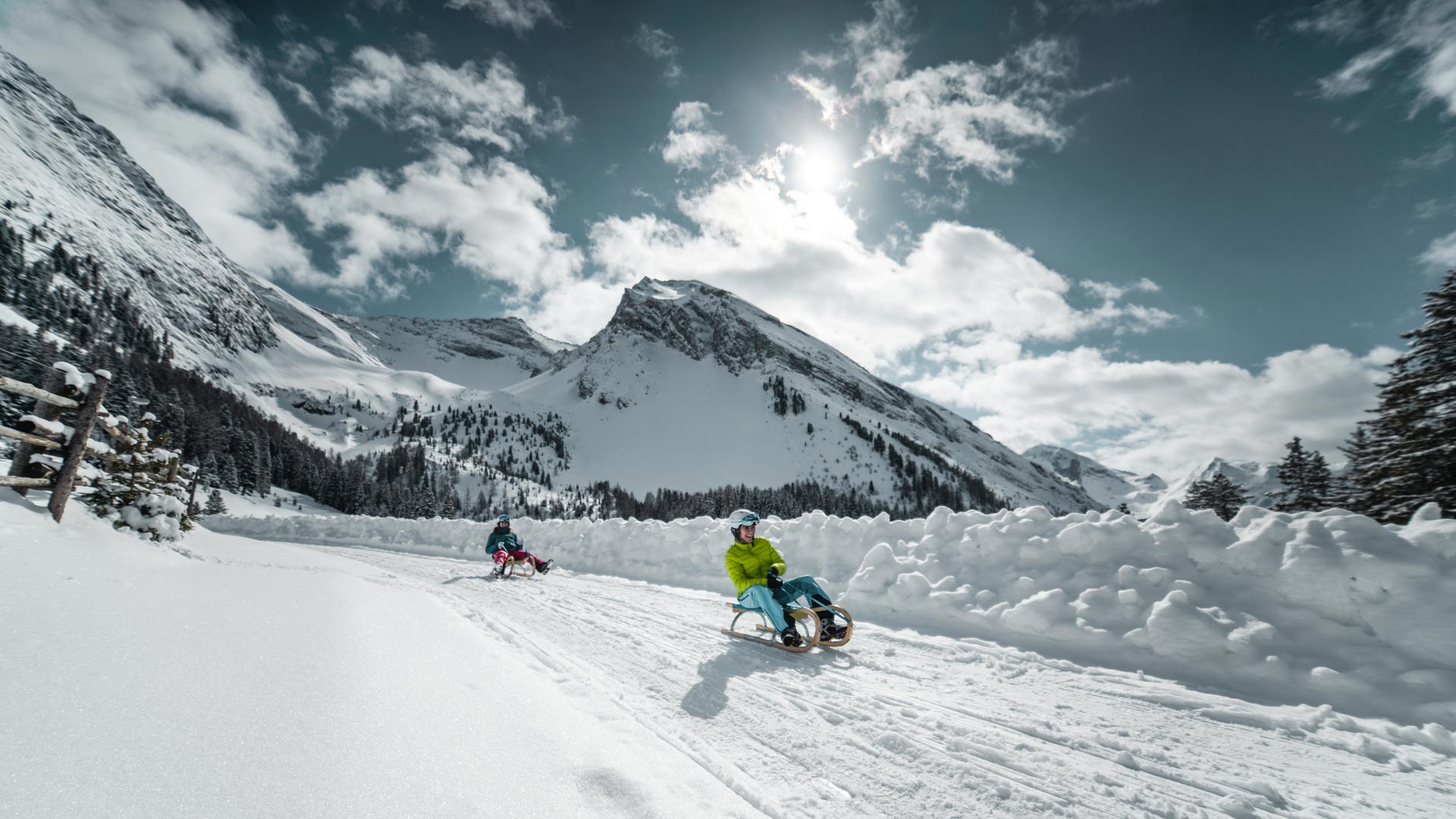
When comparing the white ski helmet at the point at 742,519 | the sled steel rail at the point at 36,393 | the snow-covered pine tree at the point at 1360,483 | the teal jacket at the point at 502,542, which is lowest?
the teal jacket at the point at 502,542

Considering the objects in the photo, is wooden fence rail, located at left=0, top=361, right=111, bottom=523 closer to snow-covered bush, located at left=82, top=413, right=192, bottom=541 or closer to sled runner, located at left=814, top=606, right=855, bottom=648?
snow-covered bush, located at left=82, top=413, right=192, bottom=541

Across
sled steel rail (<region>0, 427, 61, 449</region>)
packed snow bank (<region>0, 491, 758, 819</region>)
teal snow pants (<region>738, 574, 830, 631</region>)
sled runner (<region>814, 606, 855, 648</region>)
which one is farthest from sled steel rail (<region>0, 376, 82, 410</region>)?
sled runner (<region>814, 606, 855, 648</region>)

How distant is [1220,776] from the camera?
13.1ft

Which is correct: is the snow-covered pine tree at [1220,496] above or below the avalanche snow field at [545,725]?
above

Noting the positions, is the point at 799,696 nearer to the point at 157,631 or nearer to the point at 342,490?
the point at 157,631

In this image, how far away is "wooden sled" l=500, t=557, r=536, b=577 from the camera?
13570mm

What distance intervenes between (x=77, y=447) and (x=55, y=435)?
0.31 metres

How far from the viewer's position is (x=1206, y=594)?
641 cm

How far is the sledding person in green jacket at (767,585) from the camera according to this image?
7098 millimetres

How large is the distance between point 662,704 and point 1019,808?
2.95 meters

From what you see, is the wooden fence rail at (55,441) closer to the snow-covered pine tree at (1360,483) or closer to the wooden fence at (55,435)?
the wooden fence at (55,435)

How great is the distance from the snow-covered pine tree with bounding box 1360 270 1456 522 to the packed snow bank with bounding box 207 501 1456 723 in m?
10.4

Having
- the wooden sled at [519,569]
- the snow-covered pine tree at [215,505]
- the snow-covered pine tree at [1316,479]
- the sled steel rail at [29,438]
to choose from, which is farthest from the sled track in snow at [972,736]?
the snow-covered pine tree at [215,505]

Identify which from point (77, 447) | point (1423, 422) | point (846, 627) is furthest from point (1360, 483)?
point (77, 447)
